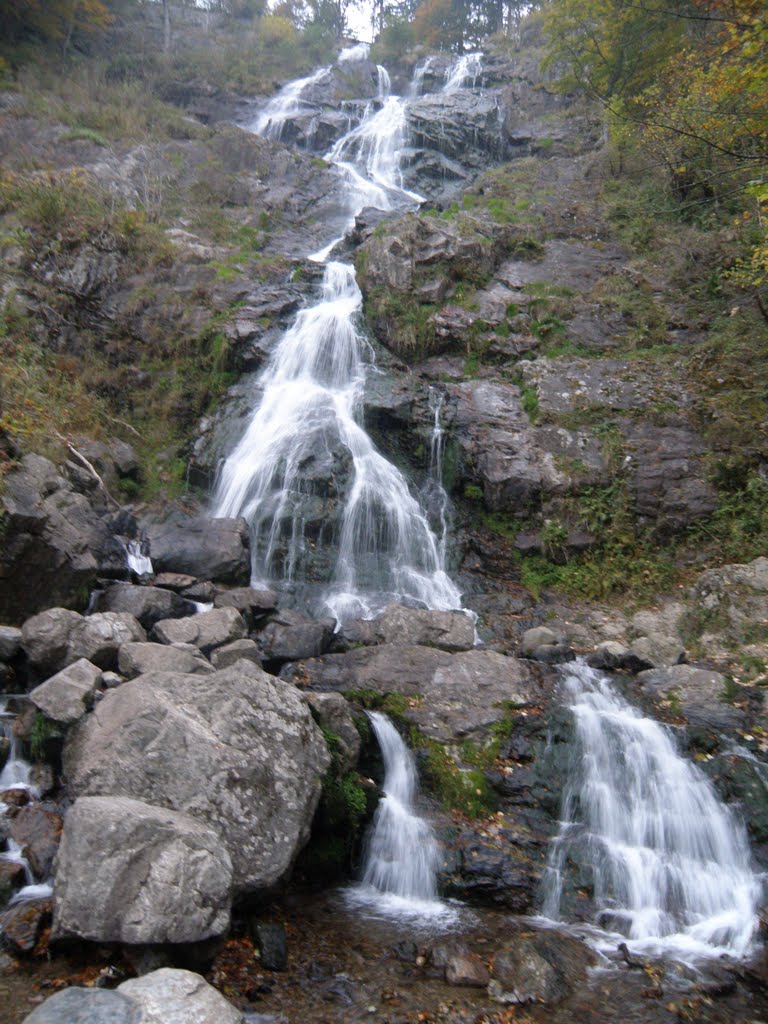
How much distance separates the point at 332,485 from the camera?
12.1 m

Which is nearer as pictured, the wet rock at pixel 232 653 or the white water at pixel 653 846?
the white water at pixel 653 846

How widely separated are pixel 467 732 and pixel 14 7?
3028cm

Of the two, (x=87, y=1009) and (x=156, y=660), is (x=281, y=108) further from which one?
(x=87, y=1009)

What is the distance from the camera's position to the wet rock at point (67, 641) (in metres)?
6.59

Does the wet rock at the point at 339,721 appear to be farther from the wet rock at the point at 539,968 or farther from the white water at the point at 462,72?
the white water at the point at 462,72

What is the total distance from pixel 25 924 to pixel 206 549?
6.50 meters

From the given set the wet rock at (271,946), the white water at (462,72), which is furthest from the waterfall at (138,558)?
the white water at (462,72)

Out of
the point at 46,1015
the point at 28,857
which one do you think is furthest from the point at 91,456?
the point at 46,1015

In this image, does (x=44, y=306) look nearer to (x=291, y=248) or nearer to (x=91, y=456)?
(x=91, y=456)

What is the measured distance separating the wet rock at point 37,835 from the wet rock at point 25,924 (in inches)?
12.7

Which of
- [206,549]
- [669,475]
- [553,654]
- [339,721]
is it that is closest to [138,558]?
[206,549]

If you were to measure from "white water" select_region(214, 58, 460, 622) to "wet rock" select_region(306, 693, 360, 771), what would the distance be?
3.81 m

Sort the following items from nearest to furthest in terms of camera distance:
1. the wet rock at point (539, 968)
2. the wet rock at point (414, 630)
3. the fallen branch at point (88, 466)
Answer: the wet rock at point (539, 968) → the wet rock at point (414, 630) → the fallen branch at point (88, 466)

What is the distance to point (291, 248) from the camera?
2052 cm
